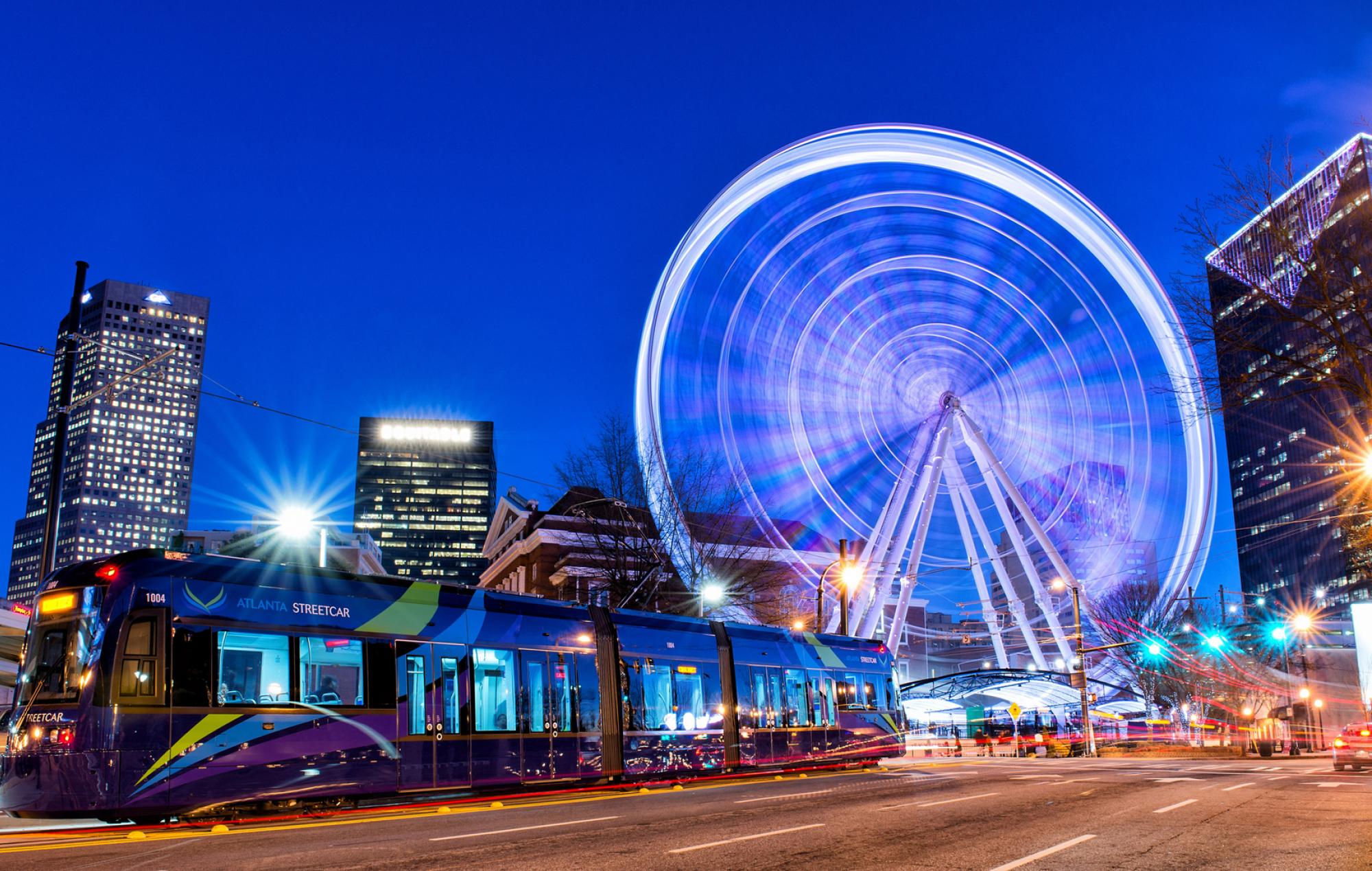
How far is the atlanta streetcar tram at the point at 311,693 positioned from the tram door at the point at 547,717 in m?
0.03

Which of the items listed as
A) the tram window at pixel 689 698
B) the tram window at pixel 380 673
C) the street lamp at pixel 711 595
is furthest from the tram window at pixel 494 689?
the street lamp at pixel 711 595

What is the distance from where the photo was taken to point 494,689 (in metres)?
17.8

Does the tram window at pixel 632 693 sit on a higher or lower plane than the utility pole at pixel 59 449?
lower

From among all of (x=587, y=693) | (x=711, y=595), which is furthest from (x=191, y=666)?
(x=711, y=595)

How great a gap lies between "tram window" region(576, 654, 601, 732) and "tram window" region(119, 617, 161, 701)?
7.63 meters

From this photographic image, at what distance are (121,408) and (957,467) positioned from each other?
158 metres

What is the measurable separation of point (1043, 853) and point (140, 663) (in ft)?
34.5

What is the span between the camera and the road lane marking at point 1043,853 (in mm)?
8812

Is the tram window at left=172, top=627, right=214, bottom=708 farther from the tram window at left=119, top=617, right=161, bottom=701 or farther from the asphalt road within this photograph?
the asphalt road

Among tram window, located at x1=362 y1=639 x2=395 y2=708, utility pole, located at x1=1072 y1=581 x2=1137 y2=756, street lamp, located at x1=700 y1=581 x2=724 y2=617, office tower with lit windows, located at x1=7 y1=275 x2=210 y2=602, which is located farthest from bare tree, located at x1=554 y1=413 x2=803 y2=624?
office tower with lit windows, located at x1=7 y1=275 x2=210 y2=602

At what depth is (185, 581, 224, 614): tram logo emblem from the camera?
14.2 meters

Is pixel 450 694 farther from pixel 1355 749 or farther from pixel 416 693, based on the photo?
pixel 1355 749

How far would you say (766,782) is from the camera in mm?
22031

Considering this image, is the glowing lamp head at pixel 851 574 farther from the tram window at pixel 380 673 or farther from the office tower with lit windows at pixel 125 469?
the office tower with lit windows at pixel 125 469
